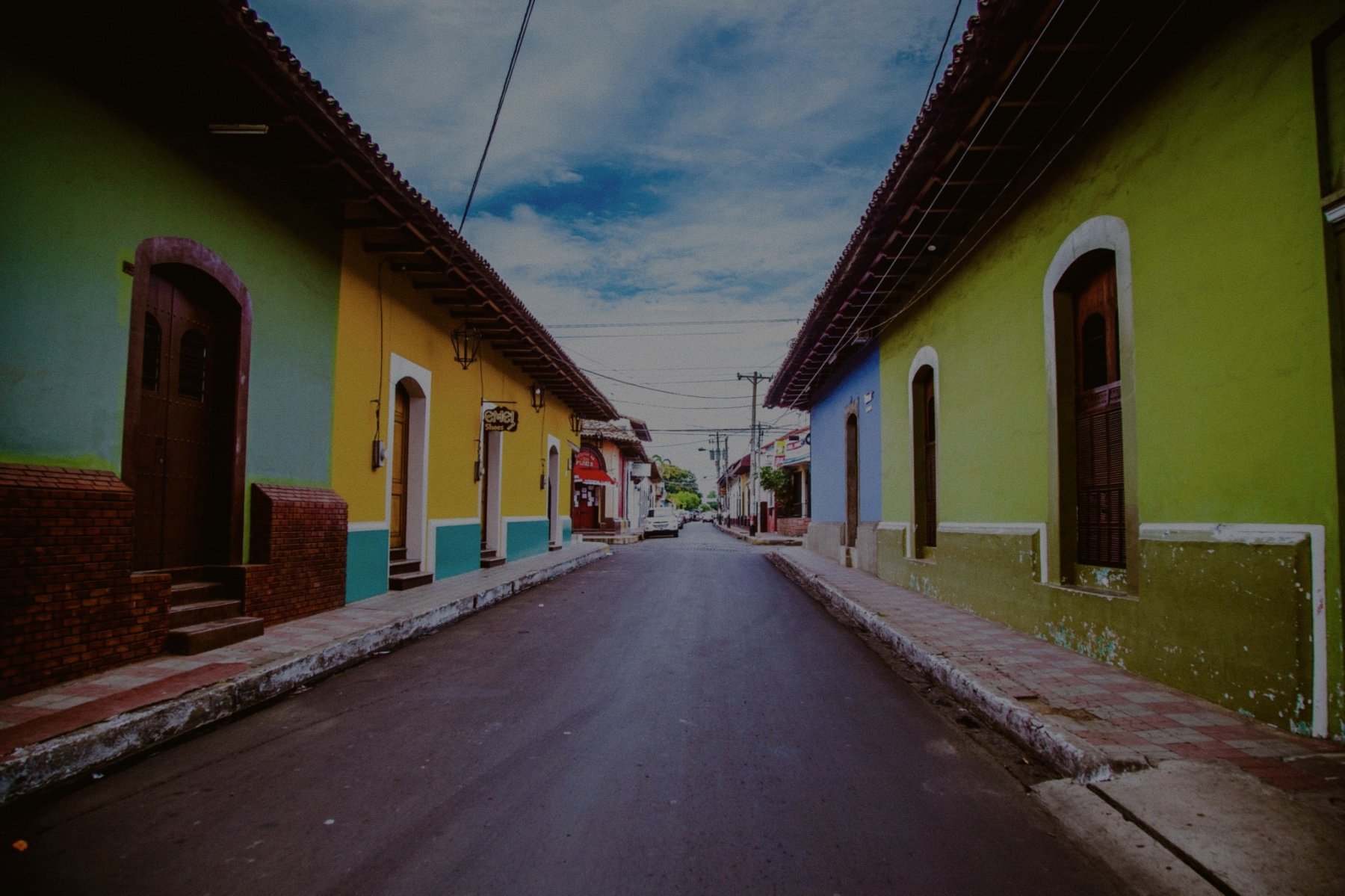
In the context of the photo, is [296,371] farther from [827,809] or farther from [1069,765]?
[1069,765]

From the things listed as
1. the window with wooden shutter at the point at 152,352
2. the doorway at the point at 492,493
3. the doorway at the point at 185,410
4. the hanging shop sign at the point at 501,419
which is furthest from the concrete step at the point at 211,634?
the doorway at the point at 492,493

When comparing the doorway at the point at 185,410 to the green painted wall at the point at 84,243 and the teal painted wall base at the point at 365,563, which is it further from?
the teal painted wall base at the point at 365,563

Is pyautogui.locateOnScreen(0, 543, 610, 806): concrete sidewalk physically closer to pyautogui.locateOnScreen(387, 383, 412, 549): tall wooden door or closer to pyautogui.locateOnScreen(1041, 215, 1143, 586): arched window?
pyautogui.locateOnScreen(387, 383, 412, 549): tall wooden door

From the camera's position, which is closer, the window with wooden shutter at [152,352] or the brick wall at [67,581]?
the brick wall at [67,581]

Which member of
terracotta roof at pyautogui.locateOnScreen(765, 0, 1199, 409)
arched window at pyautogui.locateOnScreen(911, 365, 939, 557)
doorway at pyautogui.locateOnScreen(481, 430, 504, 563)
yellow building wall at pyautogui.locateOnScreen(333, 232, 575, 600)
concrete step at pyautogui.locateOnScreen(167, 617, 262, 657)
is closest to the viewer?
terracotta roof at pyautogui.locateOnScreen(765, 0, 1199, 409)

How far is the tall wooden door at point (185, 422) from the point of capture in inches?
240

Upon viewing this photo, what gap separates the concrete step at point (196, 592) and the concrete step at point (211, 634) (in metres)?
0.31

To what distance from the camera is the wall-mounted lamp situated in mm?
12375

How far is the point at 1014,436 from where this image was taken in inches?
304

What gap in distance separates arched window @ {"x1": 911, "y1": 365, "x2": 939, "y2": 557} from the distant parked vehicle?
2523cm

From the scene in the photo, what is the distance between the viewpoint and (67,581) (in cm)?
476

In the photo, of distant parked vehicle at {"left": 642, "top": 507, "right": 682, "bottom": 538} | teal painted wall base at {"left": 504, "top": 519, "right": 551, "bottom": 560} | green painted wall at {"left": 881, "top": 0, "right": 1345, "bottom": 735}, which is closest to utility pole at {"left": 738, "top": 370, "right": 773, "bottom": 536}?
distant parked vehicle at {"left": 642, "top": 507, "right": 682, "bottom": 538}

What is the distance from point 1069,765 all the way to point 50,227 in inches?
283

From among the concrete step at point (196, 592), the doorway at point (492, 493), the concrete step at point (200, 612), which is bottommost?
the concrete step at point (200, 612)
